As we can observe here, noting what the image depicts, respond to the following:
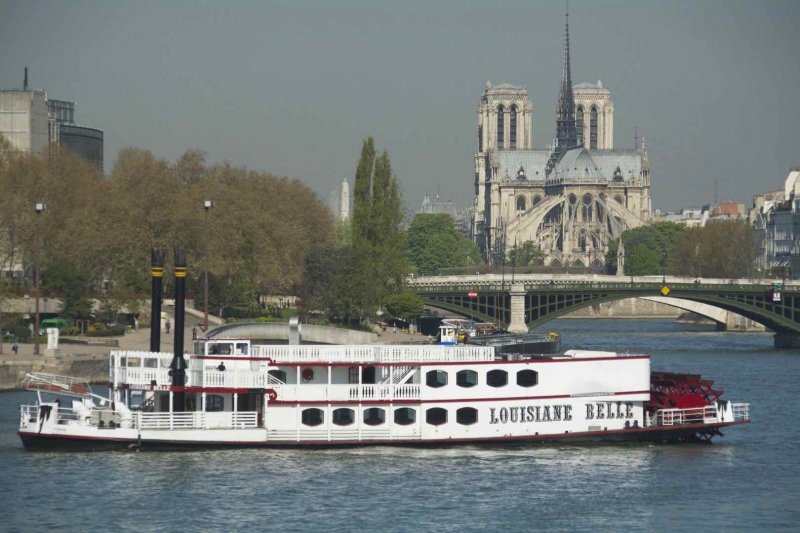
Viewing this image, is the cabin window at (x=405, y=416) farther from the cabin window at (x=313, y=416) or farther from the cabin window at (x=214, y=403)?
the cabin window at (x=214, y=403)

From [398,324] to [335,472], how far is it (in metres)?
61.5

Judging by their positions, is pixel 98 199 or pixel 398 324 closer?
pixel 98 199

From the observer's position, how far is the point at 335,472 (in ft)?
158

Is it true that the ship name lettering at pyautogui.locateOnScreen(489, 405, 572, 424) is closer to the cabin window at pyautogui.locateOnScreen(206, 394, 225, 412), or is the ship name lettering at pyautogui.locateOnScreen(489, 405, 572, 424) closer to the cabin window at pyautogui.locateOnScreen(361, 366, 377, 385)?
the cabin window at pyautogui.locateOnScreen(361, 366, 377, 385)

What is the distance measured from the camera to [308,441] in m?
51.9

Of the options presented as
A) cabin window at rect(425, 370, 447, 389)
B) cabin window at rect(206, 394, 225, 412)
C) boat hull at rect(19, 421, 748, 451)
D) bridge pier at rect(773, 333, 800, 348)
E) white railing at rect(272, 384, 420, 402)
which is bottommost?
boat hull at rect(19, 421, 748, 451)

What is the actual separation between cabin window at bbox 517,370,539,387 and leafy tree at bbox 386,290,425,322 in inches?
1902

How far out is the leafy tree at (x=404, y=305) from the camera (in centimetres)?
10244

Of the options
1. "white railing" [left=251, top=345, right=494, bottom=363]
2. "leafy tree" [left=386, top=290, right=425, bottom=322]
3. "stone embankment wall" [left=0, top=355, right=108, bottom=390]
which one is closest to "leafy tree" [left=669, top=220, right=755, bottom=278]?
"leafy tree" [left=386, top=290, right=425, bottom=322]

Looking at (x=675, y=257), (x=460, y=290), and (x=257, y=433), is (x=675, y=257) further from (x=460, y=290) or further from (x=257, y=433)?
(x=257, y=433)

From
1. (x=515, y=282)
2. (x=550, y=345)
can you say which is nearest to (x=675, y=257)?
(x=515, y=282)

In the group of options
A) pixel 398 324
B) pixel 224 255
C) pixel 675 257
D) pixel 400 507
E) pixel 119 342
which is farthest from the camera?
pixel 675 257

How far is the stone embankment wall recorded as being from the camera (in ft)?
225

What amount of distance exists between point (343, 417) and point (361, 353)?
1.94 meters
